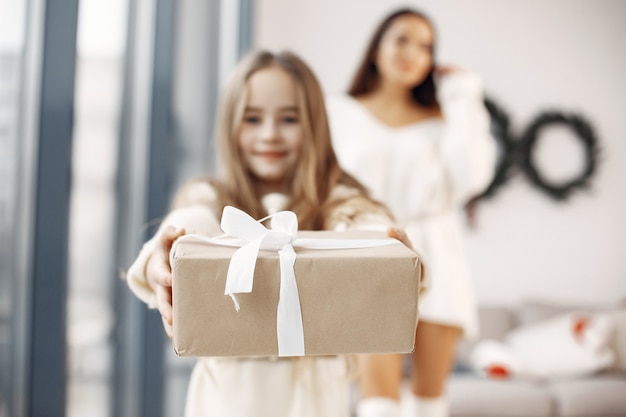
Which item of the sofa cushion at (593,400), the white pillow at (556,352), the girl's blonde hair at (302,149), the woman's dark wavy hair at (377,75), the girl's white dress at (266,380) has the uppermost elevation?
the woman's dark wavy hair at (377,75)

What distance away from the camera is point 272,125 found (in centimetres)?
123

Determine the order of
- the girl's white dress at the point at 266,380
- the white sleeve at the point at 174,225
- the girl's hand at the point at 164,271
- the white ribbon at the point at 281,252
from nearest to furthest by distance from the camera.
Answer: the white ribbon at the point at 281,252
the girl's hand at the point at 164,271
the white sleeve at the point at 174,225
the girl's white dress at the point at 266,380

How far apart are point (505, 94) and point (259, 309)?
3.75 m

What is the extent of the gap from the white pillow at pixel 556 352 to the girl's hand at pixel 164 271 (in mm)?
2824

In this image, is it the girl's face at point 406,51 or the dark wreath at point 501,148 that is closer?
the girl's face at point 406,51

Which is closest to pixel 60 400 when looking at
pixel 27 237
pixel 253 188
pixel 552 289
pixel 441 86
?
pixel 27 237

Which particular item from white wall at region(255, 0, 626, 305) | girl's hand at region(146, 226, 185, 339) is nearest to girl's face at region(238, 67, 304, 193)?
girl's hand at region(146, 226, 185, 339)

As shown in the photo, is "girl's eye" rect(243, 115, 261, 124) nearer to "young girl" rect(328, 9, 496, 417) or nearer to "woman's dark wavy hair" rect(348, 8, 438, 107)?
"young girl" rect(328, 9, 496, 417)

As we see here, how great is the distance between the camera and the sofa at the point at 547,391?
3264 millimetres

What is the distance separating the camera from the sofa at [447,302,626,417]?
10.7 feet

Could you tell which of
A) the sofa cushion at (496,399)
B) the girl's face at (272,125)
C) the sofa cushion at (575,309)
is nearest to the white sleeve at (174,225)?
the girl's face at (272,125)

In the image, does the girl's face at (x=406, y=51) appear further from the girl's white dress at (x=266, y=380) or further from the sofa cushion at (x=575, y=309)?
the sofa cushion at (x=575, y=309)

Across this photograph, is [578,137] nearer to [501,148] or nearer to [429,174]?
[501,148]

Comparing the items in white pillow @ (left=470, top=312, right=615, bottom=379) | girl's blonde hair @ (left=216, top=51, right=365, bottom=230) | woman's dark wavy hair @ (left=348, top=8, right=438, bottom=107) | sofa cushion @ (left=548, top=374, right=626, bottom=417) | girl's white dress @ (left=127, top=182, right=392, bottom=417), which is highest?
woman's dark wavy hair @ (left=348, top=8, right=438, bottom=107)
